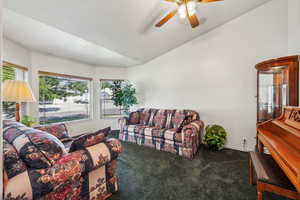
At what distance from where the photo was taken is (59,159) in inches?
43.2

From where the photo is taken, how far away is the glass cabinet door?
197cm

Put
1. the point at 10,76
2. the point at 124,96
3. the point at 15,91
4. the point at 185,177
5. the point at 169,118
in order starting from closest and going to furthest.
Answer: the point at 15,91 → the point at 185,177 → the point at 10,76 → the point at 169,118 → the point at 124,96

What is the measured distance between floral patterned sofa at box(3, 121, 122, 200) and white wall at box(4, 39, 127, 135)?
2.00 metres

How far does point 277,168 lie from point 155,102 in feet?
10.1

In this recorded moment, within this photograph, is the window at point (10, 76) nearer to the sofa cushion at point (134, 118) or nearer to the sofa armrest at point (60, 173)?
the sofa armrest at point (60, 173)

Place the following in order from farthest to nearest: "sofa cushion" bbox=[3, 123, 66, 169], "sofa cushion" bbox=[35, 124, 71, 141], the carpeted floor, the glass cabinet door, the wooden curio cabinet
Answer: "sofa cushion" bbox=[35, 124, 71, 141] → the glass cabinet door → the wooden curio cabinet → the carpeted floor → "sofa cushion" bbox=[3, 123, 66, 169]

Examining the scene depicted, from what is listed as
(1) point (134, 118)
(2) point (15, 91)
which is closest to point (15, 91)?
(2) point (15, 91)

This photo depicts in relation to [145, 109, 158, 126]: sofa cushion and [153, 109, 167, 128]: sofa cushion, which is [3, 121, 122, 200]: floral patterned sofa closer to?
[153, 109, 167, 128]: sofa cushion

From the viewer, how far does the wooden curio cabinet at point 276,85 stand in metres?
1.86

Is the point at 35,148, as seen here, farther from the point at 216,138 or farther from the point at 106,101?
the point at 106,101

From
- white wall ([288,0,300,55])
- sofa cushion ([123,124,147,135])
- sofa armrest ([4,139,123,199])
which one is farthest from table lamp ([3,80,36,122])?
white wall ([288,0,300,55])

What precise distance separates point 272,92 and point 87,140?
2.81 m

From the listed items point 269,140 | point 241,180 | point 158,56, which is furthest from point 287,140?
point 158,56

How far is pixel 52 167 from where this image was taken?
1.02 meters
